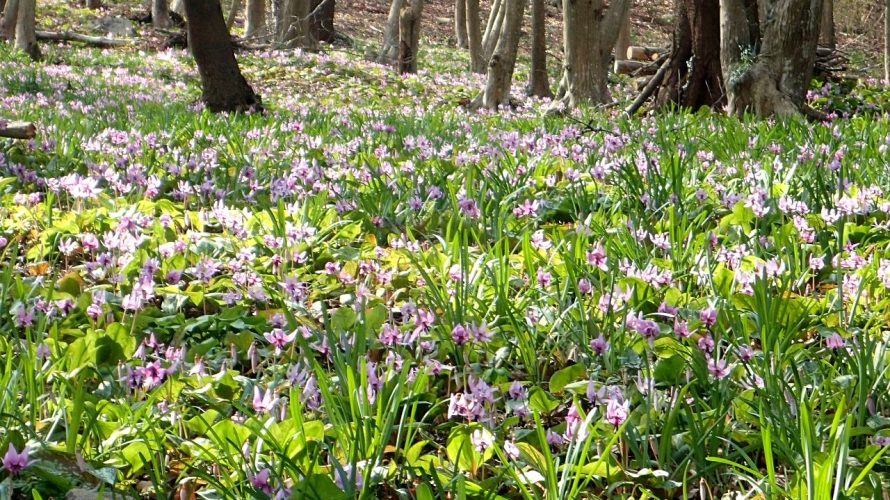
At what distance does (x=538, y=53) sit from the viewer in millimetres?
14758

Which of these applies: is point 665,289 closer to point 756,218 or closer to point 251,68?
point 756,218

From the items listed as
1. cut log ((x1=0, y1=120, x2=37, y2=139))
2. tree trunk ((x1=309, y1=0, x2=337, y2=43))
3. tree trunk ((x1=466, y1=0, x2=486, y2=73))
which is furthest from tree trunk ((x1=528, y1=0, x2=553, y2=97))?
cut log ((x1=0, y1=120, x2=37, y2=139))

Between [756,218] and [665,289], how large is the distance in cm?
110

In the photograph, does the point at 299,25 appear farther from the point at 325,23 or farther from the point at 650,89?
the point at 650,89

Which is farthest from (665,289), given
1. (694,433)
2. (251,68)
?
(251,68)

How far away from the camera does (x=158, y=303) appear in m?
2.96

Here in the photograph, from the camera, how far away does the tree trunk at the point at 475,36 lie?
2064cm

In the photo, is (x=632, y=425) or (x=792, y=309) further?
(x=792, y=309)

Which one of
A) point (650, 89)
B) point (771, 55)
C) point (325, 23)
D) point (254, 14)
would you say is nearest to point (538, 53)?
point (650, 89)

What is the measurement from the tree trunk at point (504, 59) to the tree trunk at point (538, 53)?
190 centimetres

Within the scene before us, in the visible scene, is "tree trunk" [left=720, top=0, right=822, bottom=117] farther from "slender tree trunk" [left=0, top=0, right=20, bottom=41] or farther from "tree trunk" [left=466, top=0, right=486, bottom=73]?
"slender tree trunk" [left=0, top=0, right=20, bottom=41]

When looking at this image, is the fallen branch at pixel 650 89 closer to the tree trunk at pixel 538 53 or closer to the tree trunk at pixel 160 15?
the tree trunk at pixel 538 53

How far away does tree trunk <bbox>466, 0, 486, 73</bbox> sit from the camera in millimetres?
20641

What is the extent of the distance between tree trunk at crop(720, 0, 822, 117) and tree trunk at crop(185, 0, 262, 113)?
470cm
